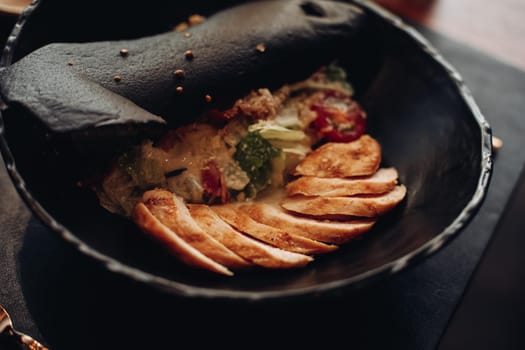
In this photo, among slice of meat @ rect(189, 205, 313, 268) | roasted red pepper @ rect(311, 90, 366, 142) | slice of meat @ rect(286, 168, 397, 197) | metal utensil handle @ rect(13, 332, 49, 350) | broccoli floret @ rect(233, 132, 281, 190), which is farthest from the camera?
roasted red pepper @ rect(311, 90, 366, 142)

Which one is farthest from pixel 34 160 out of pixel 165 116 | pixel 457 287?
pixel 457 287

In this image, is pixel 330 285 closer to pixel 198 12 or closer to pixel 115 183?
pixel 115 183

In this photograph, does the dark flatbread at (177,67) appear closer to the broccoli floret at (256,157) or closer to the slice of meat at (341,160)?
the broccoli floret at (256,157)

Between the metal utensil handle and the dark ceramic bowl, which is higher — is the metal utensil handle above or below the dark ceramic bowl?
below

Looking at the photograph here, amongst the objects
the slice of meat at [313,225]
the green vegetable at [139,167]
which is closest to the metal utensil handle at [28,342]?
the green vegetable at [139,167]

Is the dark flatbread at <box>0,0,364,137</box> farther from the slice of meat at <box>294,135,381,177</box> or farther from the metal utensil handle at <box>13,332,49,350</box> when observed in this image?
the metal utensil handle at <box>13,332,49,350</box>

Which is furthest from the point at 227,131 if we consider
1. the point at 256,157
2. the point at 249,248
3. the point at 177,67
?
the point at 249,248

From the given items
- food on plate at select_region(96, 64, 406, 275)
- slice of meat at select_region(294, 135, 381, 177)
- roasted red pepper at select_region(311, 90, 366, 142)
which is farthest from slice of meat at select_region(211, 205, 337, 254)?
roasted red pepper at select_region(311, 90, 366, 142)
